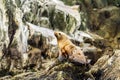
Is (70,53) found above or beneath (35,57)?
above

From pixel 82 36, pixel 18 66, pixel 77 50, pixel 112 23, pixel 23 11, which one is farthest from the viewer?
pixel 112 23

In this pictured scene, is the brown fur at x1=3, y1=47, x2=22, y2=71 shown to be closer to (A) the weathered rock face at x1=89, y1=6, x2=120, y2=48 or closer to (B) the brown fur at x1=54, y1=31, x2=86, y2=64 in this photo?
(B) the brown fur at x1=54, y1=31, x2=86, y2=64

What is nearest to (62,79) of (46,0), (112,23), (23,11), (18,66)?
(18,66)

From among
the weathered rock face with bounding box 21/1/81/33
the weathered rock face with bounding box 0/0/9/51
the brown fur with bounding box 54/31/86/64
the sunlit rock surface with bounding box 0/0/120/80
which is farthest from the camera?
the weathered rock face with bounding box 21/1/81/33

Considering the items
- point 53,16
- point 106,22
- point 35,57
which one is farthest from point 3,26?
point 106,22

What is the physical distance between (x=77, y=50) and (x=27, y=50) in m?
7.87

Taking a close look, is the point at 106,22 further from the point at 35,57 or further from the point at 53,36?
the point at 35,57

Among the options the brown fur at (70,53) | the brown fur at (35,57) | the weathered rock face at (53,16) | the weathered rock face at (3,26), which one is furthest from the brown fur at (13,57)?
the brown fur at (70,53)

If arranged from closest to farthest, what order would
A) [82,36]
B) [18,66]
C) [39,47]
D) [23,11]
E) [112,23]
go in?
[18,66], [39,47], [23,11], [82,36], [112,23]

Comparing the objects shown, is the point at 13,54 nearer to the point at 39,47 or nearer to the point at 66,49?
the point at 39,47

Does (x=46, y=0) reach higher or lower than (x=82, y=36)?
higher

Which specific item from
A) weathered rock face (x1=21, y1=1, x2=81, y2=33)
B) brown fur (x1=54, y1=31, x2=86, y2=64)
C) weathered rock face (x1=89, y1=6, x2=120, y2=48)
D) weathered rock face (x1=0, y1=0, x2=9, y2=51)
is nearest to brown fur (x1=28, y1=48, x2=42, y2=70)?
weathered rock face (x1=0, y1=0, x2=9, y2=51)

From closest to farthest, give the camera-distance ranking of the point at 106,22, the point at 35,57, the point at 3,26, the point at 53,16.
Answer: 1. the point at 35,57
2. the point at 3,26
3. the point at 53,16
4. the point at 106,22

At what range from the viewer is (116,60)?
1758 centimetres
